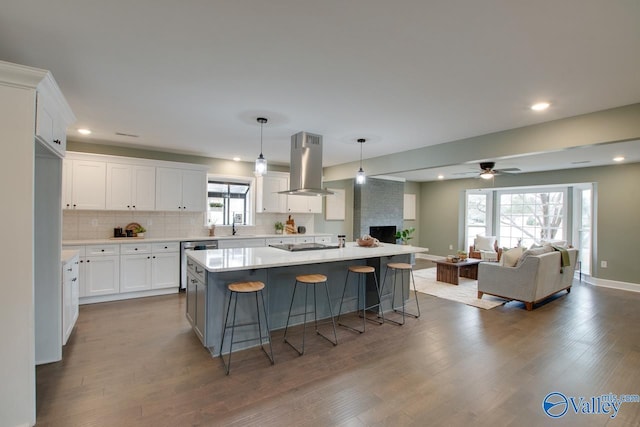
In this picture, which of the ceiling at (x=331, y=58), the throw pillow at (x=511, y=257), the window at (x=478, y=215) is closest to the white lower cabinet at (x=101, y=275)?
the ceiling at (x=331, y=58)

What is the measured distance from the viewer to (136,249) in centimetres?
474

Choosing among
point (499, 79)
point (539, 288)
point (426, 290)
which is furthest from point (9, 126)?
point (539, 288)

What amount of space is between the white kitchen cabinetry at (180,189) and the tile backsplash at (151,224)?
35 cm

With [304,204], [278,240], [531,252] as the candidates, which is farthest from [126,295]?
[531,252]

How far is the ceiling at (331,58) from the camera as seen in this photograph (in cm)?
172

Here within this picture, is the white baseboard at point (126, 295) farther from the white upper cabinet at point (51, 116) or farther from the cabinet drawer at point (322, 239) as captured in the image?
the cabinet drawer at point (322, 239)

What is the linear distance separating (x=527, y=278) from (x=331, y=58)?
426 centimetres

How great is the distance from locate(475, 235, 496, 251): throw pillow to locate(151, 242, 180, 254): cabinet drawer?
7.07 meters

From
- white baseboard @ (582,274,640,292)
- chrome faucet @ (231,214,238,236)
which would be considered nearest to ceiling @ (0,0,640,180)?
chrome faucet @ (231,214,238,236)

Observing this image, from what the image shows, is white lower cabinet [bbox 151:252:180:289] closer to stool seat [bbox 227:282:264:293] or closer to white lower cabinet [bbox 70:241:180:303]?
white lower cabinet [bbox 70:241:180:303]

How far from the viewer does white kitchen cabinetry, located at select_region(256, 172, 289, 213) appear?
247 inches

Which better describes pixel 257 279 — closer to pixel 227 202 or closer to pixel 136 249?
pixel 136 249

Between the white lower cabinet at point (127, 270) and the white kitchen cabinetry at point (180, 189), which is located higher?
the white kitchen cabinetry at point (180, 189)

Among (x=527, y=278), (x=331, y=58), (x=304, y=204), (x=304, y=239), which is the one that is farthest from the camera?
(x=304, y=204)
